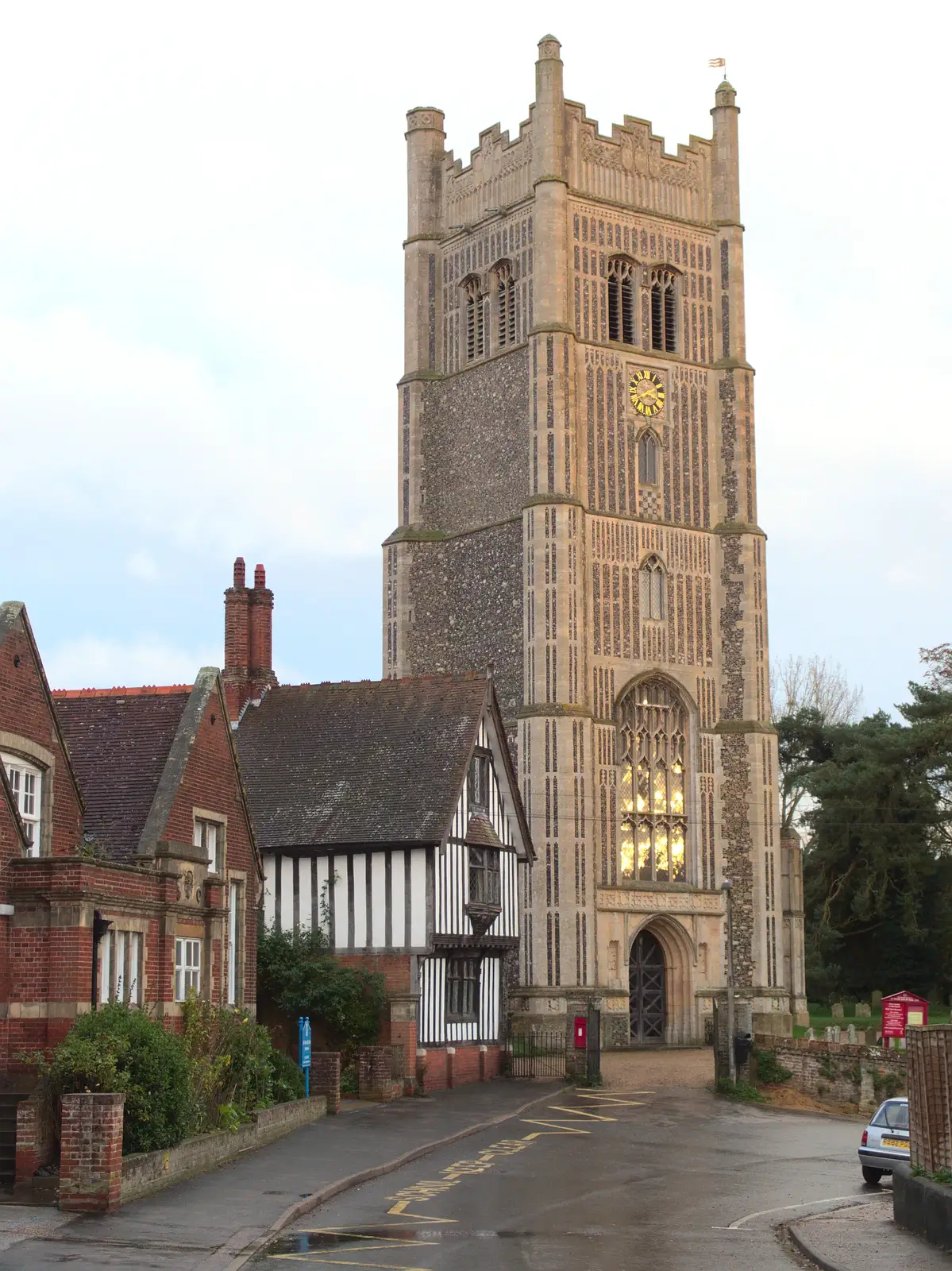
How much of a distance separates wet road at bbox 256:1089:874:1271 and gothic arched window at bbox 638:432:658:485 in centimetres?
2223

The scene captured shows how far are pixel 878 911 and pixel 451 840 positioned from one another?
2870 centimetres

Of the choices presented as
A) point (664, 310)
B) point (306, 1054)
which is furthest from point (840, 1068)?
point (664, 310)

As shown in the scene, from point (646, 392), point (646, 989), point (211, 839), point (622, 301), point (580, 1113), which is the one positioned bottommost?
point (580, 1113)

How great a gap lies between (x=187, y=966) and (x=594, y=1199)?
7142 mm

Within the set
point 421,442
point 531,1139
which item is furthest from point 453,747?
point 421,442

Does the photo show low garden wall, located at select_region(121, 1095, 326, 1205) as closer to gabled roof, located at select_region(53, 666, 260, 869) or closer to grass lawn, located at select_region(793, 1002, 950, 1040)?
gabled roof, located at select_region(53, 666, 260, 869)

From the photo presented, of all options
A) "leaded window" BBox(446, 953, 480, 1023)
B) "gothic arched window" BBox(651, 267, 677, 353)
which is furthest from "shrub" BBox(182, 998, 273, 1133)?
"gothic arched window" BBox(651, 267, 677, 353)

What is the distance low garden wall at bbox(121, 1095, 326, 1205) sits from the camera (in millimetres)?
18422

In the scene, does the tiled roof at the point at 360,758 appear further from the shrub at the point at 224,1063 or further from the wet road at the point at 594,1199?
the shrub at the point at 224,1063

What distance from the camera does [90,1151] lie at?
17.7 m

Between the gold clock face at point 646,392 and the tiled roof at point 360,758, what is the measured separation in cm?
1482

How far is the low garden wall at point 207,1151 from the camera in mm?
18422

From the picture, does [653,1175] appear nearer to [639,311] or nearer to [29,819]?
[29,819]

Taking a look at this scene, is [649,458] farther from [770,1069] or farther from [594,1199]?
[594,1199]
